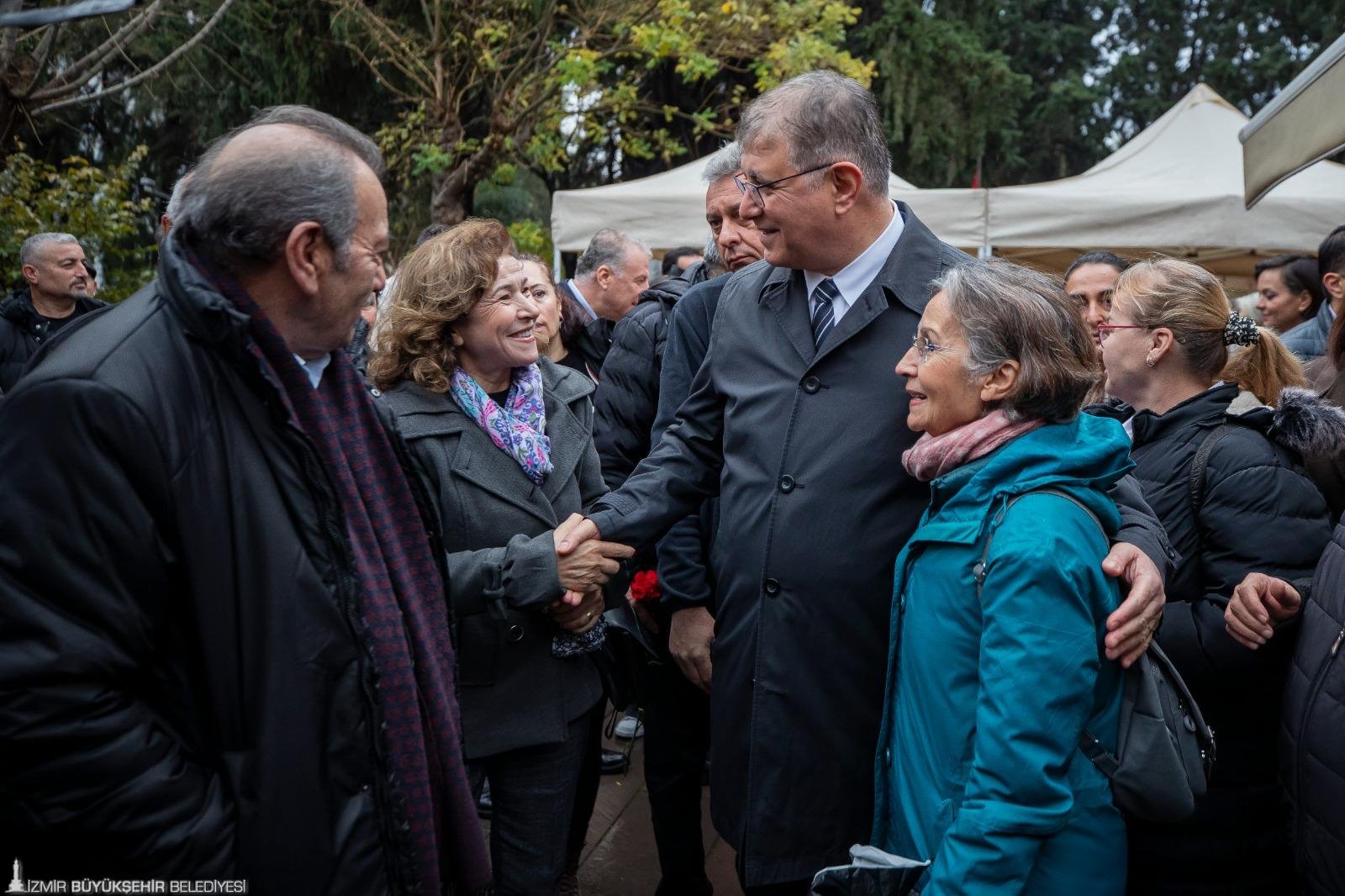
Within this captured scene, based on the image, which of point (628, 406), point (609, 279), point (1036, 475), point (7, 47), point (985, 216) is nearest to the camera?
point (1036, 475)

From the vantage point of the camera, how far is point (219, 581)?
5.22 ft

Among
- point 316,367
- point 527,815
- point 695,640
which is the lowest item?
point 527,815

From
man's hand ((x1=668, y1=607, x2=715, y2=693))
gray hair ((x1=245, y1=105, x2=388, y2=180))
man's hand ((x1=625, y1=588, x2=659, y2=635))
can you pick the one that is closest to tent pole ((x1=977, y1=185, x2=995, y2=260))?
man's hand ((x1=625, y1=588, x2=659, y2=635))

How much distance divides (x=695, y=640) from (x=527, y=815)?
64 cm

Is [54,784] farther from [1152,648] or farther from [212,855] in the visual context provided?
[1152,648]

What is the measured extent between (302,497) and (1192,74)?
32.7 meters

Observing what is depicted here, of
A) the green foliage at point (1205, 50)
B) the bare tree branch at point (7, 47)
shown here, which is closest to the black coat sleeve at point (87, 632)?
the bare tree branch at point (7, 47)

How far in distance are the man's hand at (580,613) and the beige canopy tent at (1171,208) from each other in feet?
21.2

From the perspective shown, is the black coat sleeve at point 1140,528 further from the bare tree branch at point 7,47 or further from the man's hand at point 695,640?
the bare tree branch at point 7,47

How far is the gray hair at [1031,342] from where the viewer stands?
216cm

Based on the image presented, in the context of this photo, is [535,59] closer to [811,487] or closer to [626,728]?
[626,728]

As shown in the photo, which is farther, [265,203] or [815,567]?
[815,567]

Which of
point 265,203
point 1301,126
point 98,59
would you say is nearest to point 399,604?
point 265,203

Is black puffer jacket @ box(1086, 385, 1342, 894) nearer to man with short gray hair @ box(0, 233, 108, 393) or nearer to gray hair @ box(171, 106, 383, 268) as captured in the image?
gray hair @ box(171, 106, 383, 268)
